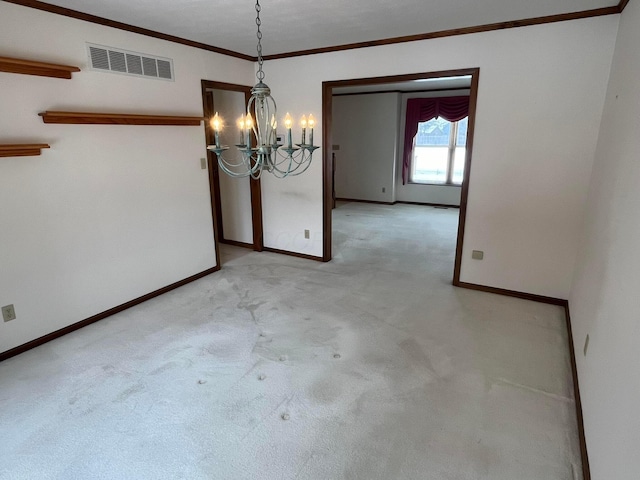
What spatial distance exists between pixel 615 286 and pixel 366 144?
7182mm

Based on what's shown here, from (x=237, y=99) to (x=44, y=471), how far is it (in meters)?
4.27

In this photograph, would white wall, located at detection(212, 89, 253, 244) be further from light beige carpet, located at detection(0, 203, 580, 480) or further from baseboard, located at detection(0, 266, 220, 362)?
light beige carpet, located at detection(0, 203, 580, 480)

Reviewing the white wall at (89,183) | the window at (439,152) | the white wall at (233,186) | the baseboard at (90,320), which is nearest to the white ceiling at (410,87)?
the window at (439,152)

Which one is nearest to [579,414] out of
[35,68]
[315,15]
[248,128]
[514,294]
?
[514,294]

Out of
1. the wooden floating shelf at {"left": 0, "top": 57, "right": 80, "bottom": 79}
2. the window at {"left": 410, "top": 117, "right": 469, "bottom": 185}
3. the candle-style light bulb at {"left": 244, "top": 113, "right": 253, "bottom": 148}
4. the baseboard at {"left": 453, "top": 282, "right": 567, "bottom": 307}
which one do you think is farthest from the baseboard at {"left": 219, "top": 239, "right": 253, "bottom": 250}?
the window at {"left": 410, "top": 117, "right": 469, "bottom": 185}

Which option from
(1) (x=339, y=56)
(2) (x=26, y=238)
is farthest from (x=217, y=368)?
(1) (x=339, y=56)

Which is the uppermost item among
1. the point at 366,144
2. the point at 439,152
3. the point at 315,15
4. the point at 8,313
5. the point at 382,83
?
the point at 315,15

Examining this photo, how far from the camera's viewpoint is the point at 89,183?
303 cm

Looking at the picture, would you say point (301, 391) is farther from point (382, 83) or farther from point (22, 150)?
point (382, 83)

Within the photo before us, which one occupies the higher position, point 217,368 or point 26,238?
point 26,238

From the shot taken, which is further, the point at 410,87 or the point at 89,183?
the point at 410,87

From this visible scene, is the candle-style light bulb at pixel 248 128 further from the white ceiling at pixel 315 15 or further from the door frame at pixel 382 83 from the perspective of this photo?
the door frame at pixel 382 83

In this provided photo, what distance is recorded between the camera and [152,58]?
11.1ft

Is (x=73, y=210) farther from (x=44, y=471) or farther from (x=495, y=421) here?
(x=495, y=421)
